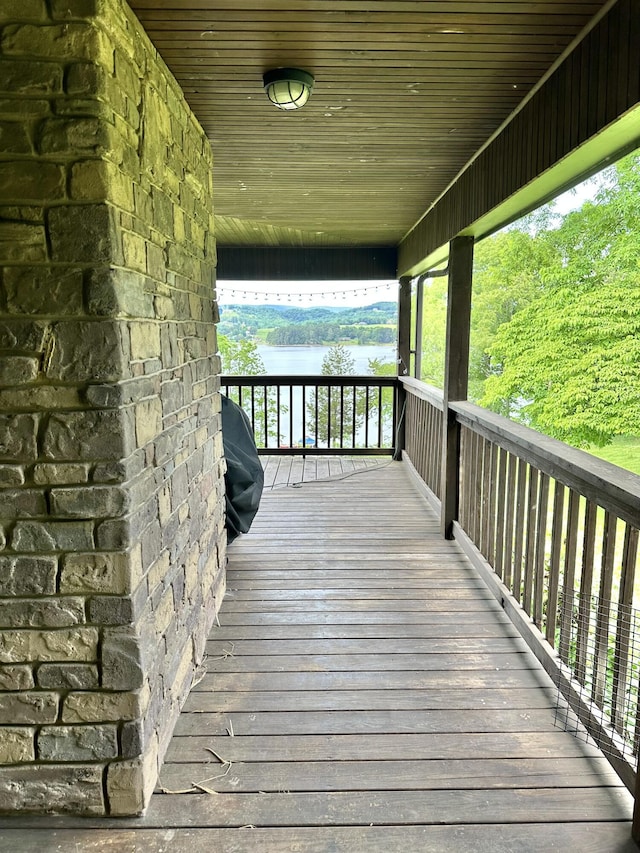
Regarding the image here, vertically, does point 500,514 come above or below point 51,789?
above

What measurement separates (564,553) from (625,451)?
9815 millimetres

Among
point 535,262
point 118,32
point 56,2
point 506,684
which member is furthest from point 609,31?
point 535,262

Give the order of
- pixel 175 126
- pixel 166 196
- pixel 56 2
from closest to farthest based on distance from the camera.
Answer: pixel 56 2, pixel 166 196, pixel 175 126

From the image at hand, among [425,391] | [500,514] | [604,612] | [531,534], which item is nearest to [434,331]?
[425,391]

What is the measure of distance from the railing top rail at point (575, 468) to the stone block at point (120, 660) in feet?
5.40

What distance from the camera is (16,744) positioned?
174cm

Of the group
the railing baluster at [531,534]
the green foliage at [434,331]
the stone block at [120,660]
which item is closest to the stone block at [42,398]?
the stone block at [120,660]

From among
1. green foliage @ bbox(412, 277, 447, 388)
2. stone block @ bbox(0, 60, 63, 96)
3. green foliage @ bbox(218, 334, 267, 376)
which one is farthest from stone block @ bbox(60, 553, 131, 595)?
green foliage @ bbox(412, 277, 447, 388)

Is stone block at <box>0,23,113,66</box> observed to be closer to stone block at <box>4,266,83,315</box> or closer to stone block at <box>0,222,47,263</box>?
stone block at <box>0,222,47,263</box>

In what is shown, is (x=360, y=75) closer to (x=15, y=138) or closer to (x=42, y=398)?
(x=15, y=138)

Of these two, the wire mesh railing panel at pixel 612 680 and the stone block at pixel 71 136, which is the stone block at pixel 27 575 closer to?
the stone block at pixel 71 136

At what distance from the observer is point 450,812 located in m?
1.81

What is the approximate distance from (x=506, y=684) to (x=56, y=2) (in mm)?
2925

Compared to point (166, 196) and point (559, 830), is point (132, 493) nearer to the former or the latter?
point (166, 196)
